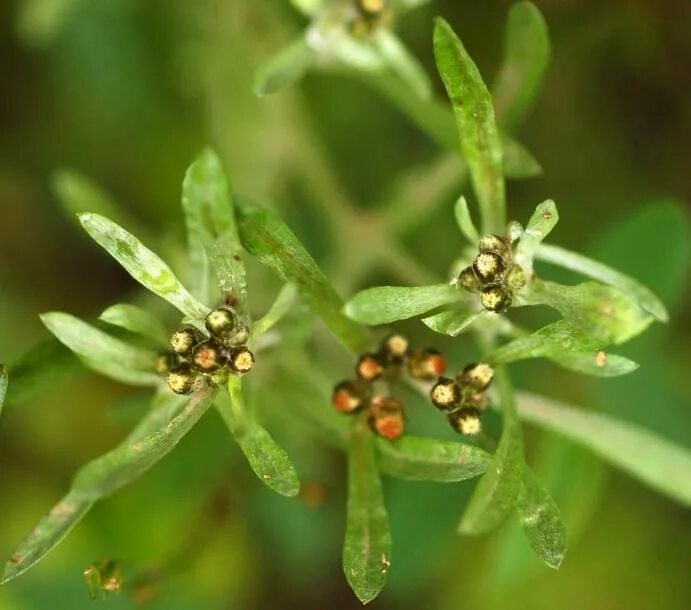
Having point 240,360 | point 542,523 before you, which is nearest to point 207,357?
point 240,360

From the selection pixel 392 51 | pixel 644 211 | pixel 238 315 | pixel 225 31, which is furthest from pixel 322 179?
pixel 238 315

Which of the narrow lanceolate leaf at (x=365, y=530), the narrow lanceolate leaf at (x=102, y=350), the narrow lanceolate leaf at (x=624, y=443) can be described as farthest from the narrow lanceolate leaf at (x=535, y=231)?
the narrow lanceolate leaf at (x=102, y=350)

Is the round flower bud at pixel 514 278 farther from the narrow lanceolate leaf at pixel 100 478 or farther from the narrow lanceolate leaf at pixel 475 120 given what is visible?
the narrow lanceolate leaf at pixel 100 478

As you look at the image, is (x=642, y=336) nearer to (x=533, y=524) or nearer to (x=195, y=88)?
(x=533, y=524)

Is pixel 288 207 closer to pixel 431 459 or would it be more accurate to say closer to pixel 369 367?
pixel 369 367

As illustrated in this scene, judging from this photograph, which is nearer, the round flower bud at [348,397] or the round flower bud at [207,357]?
the round flower bud at [207,357]

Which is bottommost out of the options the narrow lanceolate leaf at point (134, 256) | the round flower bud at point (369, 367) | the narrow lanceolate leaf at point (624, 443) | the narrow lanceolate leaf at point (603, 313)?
the narrow lanceolate leaf at point (624, 443)

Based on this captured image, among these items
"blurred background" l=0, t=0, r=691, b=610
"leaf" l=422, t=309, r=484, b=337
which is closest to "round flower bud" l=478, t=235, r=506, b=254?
"leaf" l=422, t=309, r=484, b=337
